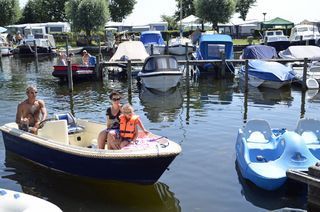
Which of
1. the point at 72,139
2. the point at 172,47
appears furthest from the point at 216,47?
the point at 72,139

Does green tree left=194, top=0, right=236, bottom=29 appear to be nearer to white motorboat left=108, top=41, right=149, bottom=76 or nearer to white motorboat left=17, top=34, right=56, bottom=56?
white motorboat left=17, top=34, right=56, bottom=56

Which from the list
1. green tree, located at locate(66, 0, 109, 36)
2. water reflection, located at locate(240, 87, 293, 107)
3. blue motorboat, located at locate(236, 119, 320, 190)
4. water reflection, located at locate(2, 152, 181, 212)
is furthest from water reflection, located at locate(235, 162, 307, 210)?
green tree, located at locate(66, 0, 109, 36)

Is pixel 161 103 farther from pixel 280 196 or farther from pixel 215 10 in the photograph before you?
pixel 215 10

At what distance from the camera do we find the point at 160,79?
73.4 ft

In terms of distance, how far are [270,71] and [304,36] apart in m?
20.5

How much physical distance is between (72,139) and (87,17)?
4632 centimetres

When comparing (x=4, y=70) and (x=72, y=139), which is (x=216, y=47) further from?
(x=72, y=139)

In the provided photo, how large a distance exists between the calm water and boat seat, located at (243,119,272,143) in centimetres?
82

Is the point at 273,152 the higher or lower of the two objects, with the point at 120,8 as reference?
lower

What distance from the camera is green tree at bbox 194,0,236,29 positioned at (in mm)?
56881

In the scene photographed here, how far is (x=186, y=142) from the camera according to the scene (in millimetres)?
13391

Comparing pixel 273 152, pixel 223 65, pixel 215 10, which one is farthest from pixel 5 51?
pixel 273 152

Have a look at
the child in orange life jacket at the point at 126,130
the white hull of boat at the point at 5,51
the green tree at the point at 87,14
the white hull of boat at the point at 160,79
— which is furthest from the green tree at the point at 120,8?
the child in orange life jacket at the point at 126,130

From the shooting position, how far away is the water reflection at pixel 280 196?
29.0 ft
